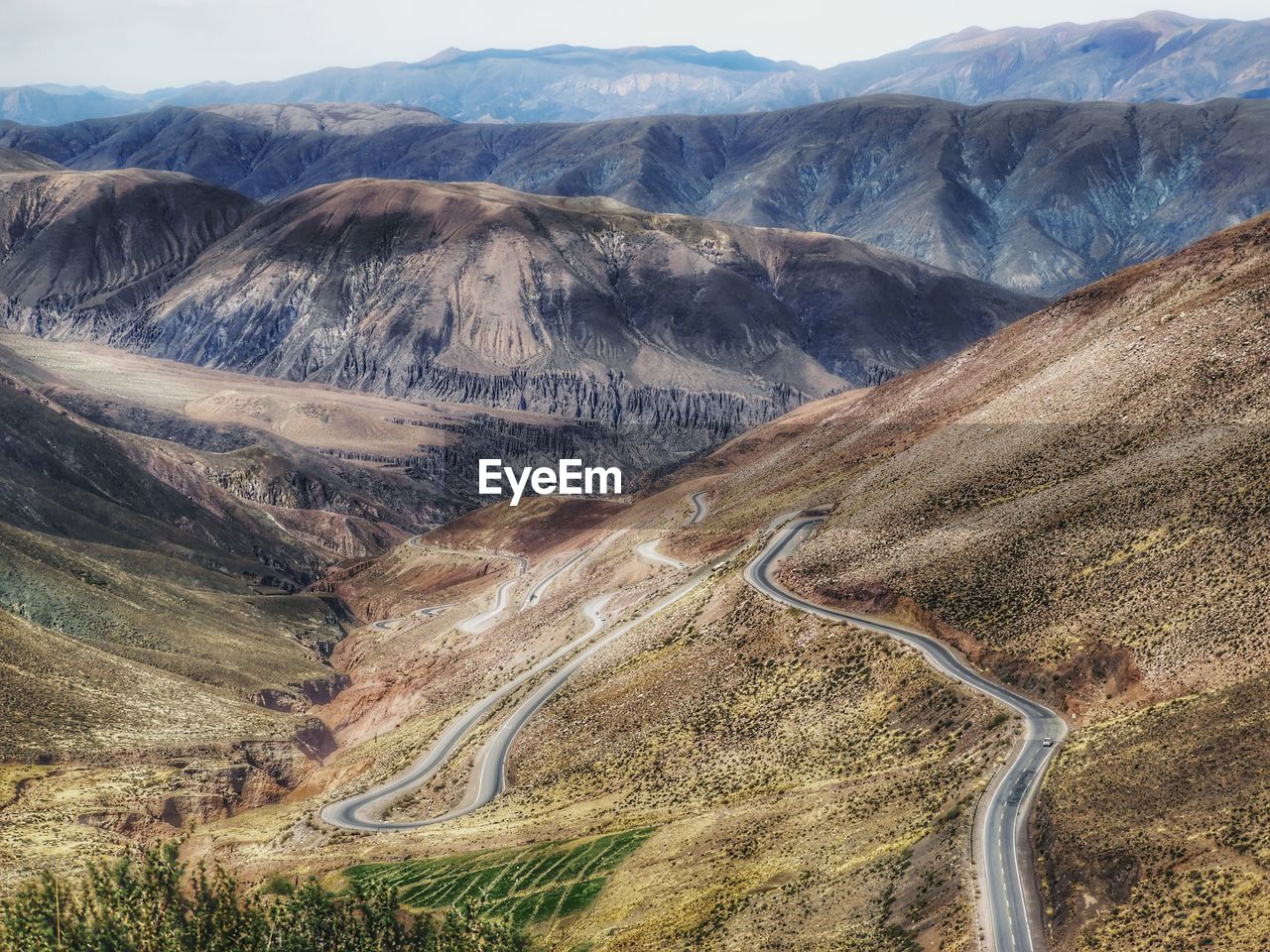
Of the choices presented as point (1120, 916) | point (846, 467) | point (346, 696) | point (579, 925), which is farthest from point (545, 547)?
point (1120, 916)

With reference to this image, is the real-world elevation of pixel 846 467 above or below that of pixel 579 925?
above

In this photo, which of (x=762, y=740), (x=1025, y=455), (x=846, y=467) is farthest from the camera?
(x=846, y=467)

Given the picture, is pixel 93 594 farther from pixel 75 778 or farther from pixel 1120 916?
pixel 1120 916

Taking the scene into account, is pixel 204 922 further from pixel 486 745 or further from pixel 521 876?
pixel 486 745

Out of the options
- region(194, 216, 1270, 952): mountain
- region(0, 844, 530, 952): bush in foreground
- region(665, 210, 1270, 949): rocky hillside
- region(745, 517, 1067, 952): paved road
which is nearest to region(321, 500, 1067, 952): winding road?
region(745, 517, 1067, 952): paved road

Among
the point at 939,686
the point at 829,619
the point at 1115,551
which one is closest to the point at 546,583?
the point at 829,619

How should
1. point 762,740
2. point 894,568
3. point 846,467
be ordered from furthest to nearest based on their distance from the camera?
1. point 846,467
2. point 894,568
3. point 762,740

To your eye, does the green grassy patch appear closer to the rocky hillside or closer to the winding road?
the winding road
